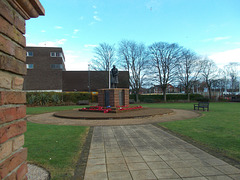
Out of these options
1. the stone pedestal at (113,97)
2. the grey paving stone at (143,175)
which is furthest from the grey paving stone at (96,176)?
the stone pedestal at (113,97)

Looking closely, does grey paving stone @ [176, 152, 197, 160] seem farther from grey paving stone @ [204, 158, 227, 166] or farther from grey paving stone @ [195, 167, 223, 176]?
grey paving stone @ [195, 167, 223, 176]

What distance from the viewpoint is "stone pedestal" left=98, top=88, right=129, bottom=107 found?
50.6 feet

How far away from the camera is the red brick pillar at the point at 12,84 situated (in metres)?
1.54

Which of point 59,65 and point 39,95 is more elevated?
point 59,65

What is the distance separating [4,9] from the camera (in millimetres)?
1533

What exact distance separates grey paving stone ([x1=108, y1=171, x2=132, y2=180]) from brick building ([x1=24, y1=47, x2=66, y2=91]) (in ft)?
128

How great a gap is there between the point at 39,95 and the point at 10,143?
28040 mm

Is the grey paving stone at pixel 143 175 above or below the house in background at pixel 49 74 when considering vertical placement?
below

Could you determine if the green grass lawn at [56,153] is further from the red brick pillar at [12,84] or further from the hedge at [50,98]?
the hedge at [50,98]

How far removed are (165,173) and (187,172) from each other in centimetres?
45

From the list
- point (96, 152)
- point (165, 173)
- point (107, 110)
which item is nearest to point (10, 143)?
point (165, 173)

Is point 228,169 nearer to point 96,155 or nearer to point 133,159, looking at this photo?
point 133,159

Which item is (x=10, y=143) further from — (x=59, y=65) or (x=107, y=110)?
(x=59, y=65)

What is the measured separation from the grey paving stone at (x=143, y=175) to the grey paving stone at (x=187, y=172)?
55 cm
